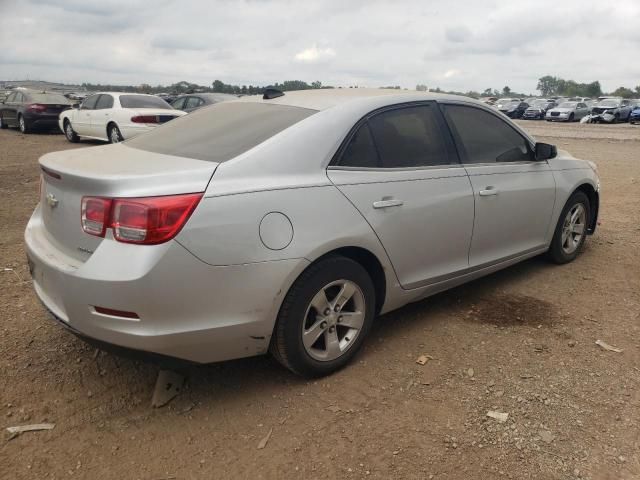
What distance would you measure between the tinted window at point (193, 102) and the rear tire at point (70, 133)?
3.43 meters

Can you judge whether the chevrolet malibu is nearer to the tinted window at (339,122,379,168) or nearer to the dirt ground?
the tinted window at (339,122,379,168)

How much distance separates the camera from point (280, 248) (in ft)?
9.11

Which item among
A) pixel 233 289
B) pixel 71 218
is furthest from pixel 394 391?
pixel 71 218

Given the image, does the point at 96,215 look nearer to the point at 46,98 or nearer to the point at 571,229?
the point at 571,229

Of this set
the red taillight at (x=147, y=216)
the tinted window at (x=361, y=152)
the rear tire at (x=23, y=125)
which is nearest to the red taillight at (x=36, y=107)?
the rear tire at (x=23, y=125)

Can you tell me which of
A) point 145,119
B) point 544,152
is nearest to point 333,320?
point 544,152

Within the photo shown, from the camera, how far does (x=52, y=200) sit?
116 inches

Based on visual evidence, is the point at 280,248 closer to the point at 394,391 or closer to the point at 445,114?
the point at 394,391

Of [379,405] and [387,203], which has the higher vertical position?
[387,203]

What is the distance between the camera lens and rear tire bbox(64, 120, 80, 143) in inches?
628

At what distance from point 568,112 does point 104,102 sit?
103ft

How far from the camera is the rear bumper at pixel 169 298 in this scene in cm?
250

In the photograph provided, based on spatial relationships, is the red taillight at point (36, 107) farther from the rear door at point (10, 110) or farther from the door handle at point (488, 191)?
the door handle at point (488, 191)

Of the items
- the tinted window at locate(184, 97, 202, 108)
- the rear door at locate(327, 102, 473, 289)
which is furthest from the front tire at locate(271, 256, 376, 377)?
the tinted window at locate(184, 97, 202, 108)
